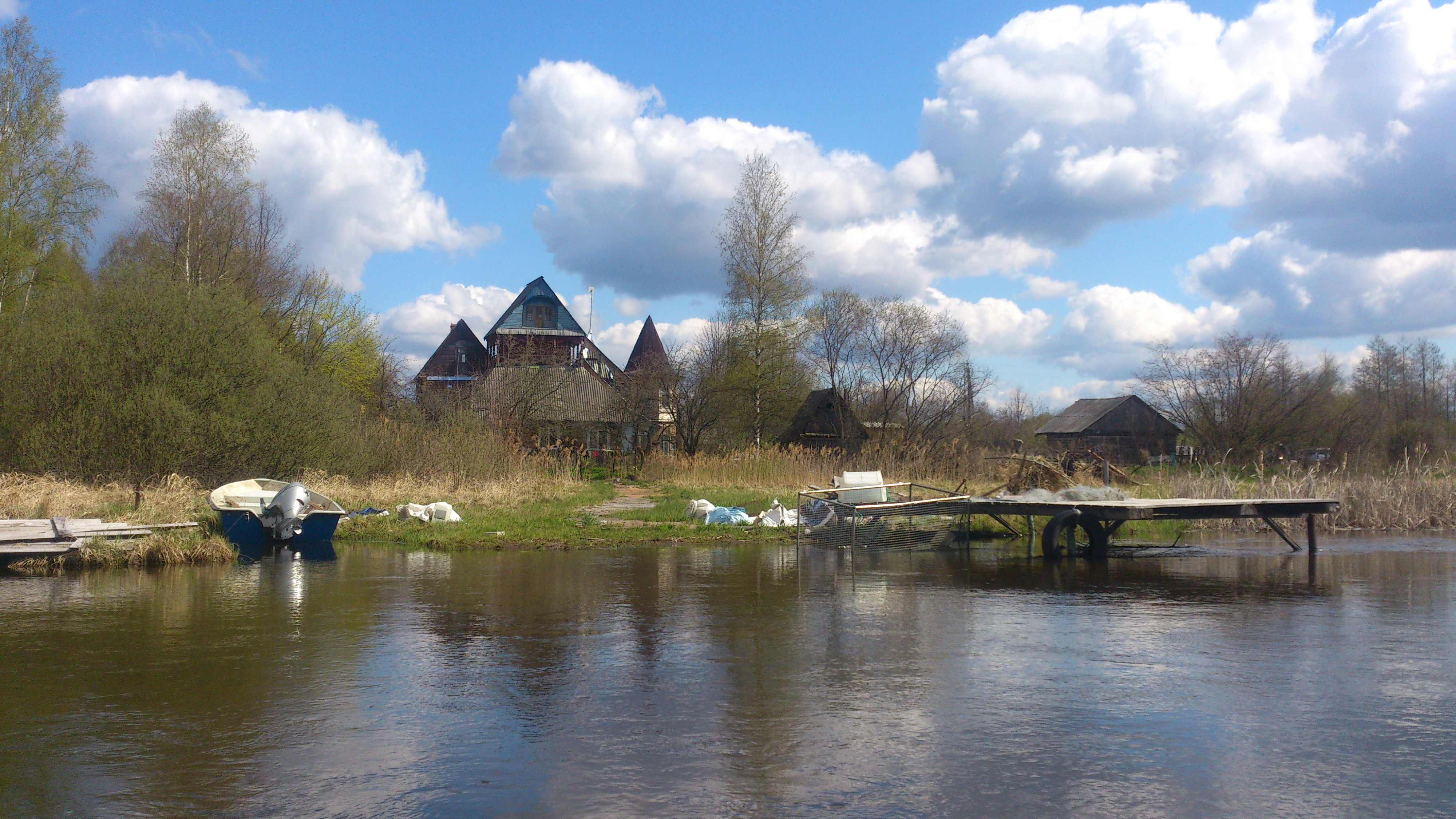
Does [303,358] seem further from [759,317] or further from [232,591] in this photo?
[232,591]

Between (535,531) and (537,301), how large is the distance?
58615mm

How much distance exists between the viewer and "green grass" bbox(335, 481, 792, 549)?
17281 mm

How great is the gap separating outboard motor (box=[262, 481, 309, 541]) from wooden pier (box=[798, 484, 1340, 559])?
8.63 m

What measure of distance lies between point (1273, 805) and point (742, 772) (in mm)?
2638

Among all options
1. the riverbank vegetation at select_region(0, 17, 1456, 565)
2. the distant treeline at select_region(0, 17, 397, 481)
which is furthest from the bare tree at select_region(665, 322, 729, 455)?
the distant treeline at select_region(0, 17, 397, 481)

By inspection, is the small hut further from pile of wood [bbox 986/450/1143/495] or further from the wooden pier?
the wooden pier

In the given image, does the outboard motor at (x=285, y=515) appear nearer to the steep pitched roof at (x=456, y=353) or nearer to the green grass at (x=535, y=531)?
the green grass at (x=535, y=531)

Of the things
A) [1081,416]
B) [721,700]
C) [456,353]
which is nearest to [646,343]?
[456,353]

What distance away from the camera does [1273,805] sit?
15.8 feet

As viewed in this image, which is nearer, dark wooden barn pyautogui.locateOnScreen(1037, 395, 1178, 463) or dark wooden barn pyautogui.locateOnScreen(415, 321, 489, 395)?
dark wooden barn pyautogui.locateOnScreen(1037, 395, 1178, 463)

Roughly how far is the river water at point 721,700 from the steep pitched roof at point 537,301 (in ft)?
206

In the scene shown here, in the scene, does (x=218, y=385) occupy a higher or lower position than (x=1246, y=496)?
higher

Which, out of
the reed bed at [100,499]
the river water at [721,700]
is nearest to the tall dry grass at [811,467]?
the reed bed at [100,499]

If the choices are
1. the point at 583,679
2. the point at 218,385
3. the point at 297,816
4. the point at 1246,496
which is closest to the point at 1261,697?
the point at 583,679
